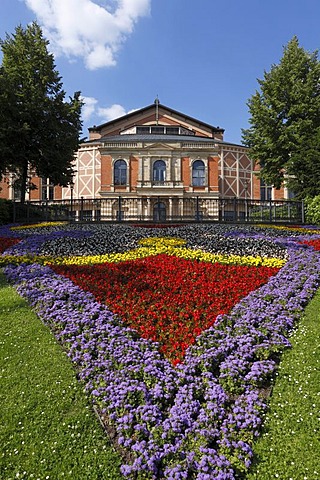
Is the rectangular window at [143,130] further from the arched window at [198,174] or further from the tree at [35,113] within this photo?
the tree at [35,113]

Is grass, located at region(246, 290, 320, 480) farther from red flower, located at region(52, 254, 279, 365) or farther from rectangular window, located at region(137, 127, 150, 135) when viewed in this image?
rectangular window, located at region(137, 127, 150, 135)

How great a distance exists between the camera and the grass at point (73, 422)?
2.19m

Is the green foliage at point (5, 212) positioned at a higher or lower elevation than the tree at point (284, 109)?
lower

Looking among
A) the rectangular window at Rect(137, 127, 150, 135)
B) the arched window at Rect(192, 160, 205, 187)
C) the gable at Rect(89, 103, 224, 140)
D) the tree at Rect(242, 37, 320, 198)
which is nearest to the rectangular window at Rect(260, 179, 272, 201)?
the gable at Rect(89, 103, 224, 140)

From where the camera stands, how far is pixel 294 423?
2549mm

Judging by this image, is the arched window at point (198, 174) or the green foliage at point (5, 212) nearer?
the green foliage at point (5, 212)

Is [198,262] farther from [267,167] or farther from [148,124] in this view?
[148,124]

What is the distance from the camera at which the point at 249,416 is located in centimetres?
251

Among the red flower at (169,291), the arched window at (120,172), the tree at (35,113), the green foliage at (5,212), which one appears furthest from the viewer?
the arched window at (120,172)

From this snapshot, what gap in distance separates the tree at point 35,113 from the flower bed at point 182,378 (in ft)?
54.3

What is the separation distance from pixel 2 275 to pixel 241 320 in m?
4.79

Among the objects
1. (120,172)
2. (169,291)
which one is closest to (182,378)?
(169,291)

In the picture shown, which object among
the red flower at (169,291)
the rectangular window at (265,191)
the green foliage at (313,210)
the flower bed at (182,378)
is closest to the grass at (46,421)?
the flower bed at (182,378)

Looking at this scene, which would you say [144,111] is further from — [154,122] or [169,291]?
[169,291]
